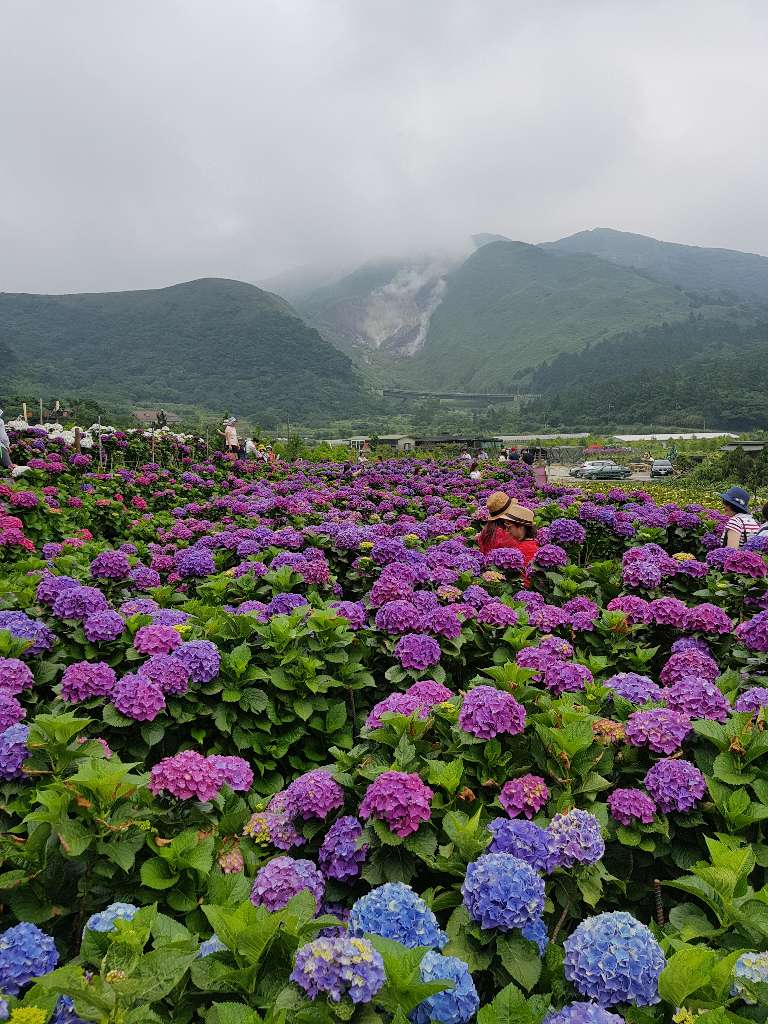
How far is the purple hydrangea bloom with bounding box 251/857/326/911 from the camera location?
70.6 inches

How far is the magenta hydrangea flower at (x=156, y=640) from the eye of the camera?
3.02m

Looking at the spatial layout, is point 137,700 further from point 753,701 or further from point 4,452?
point 4,452

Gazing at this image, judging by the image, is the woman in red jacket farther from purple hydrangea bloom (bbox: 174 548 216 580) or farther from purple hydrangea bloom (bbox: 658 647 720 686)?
purple hydrangea bloom (bbox: 658 647 720 686)

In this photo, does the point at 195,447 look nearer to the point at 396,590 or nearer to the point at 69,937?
the point at 396,590

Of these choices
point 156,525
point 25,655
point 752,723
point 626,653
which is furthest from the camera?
point 156,525

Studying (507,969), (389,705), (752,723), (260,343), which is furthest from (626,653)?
(260,343)

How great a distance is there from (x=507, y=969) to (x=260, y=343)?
166 m

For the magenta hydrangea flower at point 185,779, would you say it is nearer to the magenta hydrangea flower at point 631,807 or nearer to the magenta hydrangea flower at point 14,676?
the magenta hydrangea flower at point 14,676

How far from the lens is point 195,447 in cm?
1511

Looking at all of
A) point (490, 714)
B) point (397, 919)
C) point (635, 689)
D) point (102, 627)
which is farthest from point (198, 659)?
point (635, 689)

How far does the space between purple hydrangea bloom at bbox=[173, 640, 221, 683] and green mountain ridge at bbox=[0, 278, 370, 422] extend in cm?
11416

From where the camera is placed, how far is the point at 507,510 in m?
5.66

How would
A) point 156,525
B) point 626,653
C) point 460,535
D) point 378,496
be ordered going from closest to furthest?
point 626,653 < point 460,535 < point 156,525 < point 378,496

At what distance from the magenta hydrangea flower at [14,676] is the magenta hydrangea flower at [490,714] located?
1.84m
